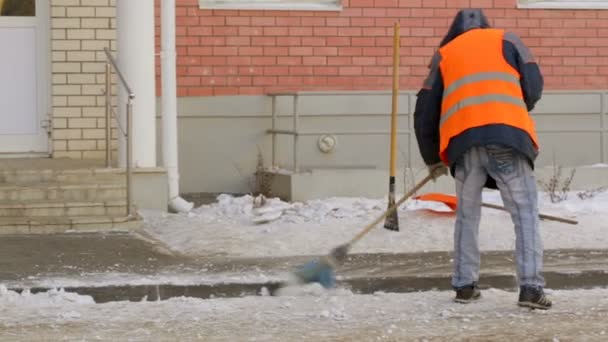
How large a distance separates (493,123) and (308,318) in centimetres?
146

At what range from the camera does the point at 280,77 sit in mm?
12797

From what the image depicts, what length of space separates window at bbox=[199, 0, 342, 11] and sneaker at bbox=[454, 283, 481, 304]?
602 cm

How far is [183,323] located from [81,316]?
62 cm

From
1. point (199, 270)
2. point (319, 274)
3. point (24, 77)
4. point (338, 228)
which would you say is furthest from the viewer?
point (24, 77)

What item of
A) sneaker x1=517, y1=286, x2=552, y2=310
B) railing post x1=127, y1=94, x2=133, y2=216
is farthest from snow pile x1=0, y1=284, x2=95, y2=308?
railing post x1=127, y1=94, x2=133, y2=216

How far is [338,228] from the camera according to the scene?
10.0 m

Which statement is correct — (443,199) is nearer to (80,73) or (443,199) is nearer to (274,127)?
(274,127)

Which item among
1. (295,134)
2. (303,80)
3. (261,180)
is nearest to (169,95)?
(295,134)

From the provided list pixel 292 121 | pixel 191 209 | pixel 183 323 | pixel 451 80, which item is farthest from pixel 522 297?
pixel 292 121

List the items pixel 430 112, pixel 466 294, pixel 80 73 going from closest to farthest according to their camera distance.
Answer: pixel 430 112
pixel 466 294
pixel 80 73

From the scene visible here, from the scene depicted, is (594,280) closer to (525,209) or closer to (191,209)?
(525,209)

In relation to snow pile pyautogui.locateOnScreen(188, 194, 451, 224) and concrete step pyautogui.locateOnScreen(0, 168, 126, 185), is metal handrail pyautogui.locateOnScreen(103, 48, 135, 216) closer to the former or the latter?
concrete step pyautogui.locateOnScreen(0, 168, 126, 185)

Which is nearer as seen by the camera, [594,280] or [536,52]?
[594,280]

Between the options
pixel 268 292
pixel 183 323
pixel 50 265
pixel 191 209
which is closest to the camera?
pixel 183 323
